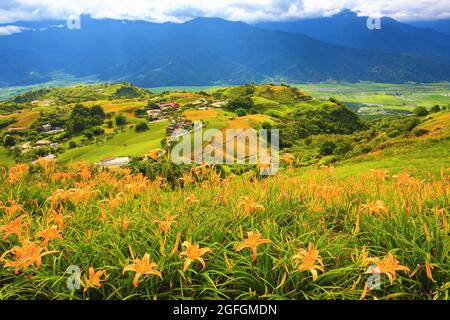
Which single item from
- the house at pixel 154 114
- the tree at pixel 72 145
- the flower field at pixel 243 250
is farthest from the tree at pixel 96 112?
the flower field at pixel 243 250

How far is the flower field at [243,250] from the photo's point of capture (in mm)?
3031

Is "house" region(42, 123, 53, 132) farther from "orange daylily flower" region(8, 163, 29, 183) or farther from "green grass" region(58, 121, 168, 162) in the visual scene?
"orange daylily flower" region(8, 163, 29, 183)

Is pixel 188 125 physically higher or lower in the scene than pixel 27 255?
lower

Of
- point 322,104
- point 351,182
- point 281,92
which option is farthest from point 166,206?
point 281,92

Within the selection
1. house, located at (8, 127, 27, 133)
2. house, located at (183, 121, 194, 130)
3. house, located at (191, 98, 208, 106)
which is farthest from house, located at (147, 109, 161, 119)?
house, located at (8, 127, 27, 133)

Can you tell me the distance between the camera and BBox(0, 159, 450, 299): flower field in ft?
9.95

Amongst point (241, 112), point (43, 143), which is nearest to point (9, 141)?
point (43, 143)

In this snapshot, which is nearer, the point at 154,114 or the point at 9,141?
the point at 9,141

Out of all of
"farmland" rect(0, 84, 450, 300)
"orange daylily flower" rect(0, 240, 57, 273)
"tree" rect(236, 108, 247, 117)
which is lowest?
"tree" rect(236, 108, 247, 117)

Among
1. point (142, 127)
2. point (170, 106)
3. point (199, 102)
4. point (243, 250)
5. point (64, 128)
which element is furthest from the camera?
point (199, 102)

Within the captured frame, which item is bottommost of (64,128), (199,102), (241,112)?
(64,128)

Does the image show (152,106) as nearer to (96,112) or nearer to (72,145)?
(96,112)

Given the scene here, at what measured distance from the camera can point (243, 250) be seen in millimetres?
3486
